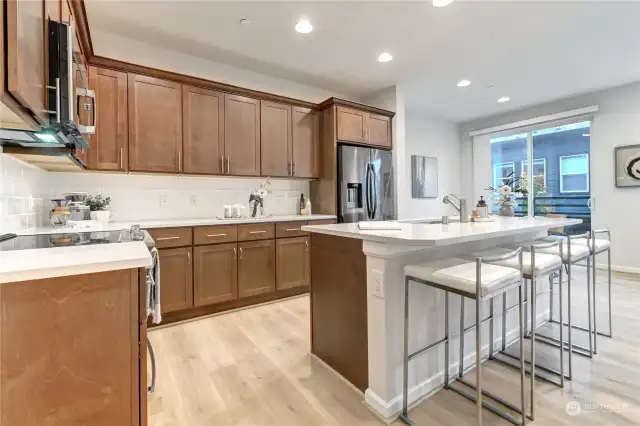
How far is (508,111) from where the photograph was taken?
5688 mm

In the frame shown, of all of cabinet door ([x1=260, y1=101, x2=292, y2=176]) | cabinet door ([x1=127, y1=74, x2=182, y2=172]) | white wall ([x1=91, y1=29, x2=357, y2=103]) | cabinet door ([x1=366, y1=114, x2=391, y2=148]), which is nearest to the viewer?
cabinet door ([x1=127, y1=74, x2=182, y2=172])

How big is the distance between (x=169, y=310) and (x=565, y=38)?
15.5ft

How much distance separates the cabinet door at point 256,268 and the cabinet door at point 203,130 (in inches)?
35.7

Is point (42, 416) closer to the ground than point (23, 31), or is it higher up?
closer to the ground

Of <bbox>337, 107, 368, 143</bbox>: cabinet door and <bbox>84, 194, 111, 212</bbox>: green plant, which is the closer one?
<bbox>84, 194, 111, 212</bbox>: green plant

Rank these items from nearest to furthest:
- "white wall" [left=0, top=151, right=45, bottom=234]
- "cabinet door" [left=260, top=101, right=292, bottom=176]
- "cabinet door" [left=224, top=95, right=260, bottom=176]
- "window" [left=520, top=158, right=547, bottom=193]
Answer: "white wall" [left=0, top=151, right=45, bottom=234]
"cabinet door" [left=224, top=95, right=260, bottom=176]
"cabinet door" [left=260, top=101, right=292, bottom=176]
"window" [left=520, top=158, right=547, bottom=193]

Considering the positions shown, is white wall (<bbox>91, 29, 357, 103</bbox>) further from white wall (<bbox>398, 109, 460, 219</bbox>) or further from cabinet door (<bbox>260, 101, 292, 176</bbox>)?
white wall (<bbox>398, 109, 460, 219</bbox>)

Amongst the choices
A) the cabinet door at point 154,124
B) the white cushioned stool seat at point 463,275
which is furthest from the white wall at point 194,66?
the white cushioned stool seat at point 463,275

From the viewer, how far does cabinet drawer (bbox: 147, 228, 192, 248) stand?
2.73 m

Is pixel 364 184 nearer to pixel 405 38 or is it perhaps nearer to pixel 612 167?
pixel 405 38

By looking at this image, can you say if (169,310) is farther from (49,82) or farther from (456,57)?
(456,57)

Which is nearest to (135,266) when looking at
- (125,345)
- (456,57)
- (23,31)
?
(125,345)

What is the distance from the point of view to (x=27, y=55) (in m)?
1.04

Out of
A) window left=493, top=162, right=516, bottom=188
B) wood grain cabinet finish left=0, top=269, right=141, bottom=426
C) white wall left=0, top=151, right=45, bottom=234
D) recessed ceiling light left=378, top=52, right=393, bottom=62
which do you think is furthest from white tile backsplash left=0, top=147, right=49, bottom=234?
window left=493, top=162, right=516, bottom=188
